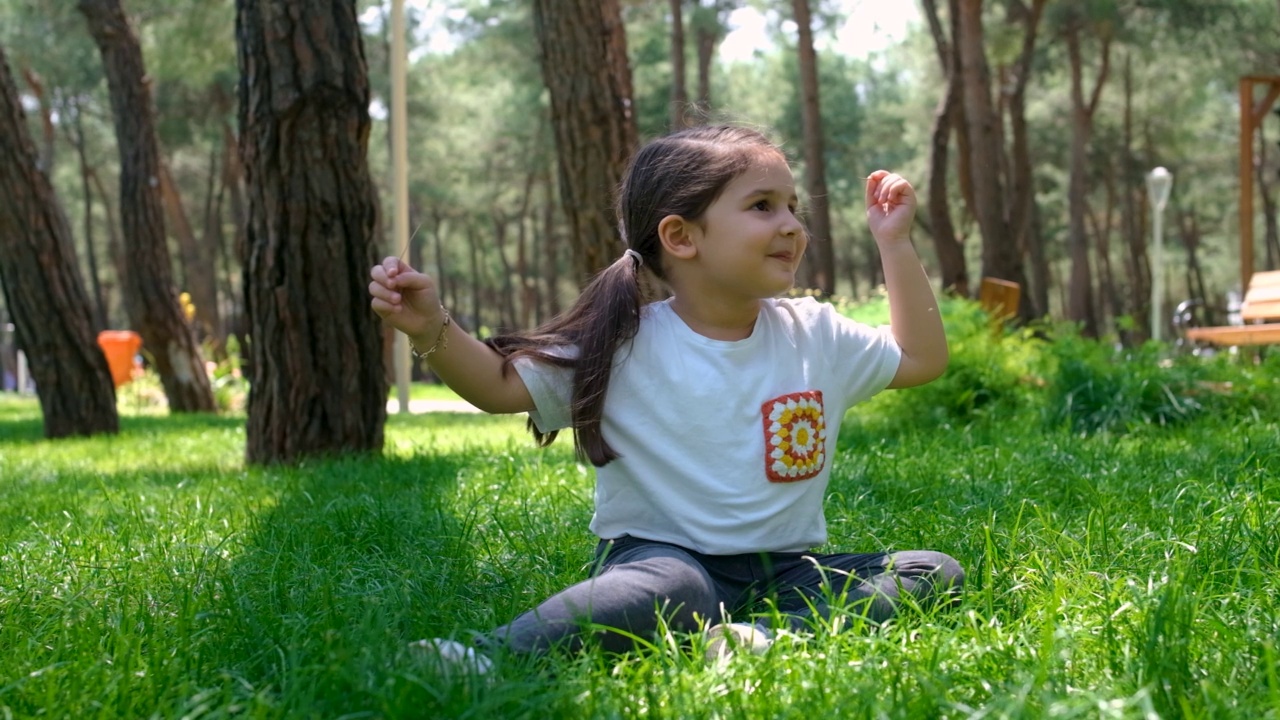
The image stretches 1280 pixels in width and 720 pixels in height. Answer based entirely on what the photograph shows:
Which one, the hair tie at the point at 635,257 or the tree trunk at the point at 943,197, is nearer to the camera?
the hair tie at the point at 635,257

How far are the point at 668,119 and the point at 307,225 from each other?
75.6 feet

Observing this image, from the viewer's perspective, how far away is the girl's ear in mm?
2711

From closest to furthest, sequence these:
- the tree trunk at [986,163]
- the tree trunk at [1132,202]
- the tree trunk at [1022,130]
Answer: the tree trunk at [986,163]
the tree trunk at [1022,130]
the tree trunk at [1132,202]

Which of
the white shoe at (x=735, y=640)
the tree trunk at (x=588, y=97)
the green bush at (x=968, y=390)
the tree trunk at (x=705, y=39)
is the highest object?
the tree trunk at (x=705, y=39)

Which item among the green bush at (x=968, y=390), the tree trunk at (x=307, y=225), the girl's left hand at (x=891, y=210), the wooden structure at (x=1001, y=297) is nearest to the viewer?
the girl's left hand at (x=891, y=210)

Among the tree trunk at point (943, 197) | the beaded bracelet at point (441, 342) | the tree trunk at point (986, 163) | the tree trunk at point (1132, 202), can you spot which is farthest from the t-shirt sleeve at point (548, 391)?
the tree trunk at point (1132, 202)

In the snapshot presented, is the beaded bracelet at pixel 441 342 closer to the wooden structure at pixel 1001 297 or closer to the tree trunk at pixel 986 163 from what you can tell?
the wooden structure at pixel 1001 297

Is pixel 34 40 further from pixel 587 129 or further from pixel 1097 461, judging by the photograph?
pixel 1097 461

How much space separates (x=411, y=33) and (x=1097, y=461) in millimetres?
25226

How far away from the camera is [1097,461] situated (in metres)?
4.29

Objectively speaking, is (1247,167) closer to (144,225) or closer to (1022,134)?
(144,225)

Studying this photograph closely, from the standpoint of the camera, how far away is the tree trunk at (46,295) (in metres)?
8.52

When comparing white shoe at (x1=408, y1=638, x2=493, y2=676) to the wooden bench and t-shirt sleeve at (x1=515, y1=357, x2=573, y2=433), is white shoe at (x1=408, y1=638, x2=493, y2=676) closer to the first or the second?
t-shirt sleeve at (x1=515, y1=357, x2=573, y2=433)

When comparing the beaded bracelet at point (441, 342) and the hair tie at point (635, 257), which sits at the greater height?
the hair tie at point (635, 257)
